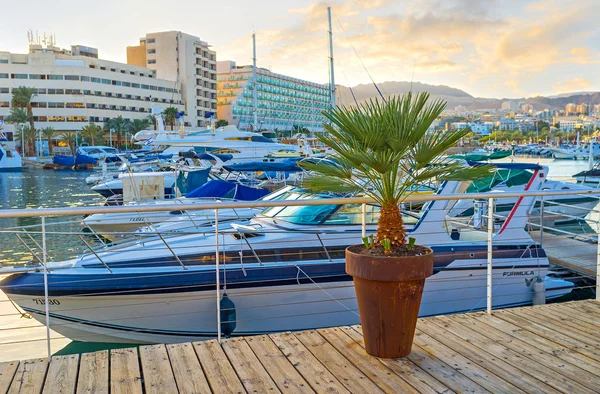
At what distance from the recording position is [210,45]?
111 metres

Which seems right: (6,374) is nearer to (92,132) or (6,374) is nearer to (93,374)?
(93,374)

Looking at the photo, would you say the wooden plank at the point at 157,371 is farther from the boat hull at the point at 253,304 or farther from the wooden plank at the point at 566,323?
the wooden plank at the point at 566,323

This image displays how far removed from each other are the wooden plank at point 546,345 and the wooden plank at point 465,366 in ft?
2.29

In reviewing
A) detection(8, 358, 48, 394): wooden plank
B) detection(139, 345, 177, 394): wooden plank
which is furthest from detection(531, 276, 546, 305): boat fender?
detection(8, 358, 48, 394): wooden plank

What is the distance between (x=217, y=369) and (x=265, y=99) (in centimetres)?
13187

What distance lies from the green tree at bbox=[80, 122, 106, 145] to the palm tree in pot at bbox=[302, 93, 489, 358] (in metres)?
83.1

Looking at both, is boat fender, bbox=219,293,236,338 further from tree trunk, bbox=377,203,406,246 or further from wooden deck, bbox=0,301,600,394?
tree trunk, bbox=377,203,406,246

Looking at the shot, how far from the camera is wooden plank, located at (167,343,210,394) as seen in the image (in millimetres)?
3479

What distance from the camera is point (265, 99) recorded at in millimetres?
133000

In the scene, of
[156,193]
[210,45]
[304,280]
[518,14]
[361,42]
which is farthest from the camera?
[210,45]

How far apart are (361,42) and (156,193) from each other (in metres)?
12.8

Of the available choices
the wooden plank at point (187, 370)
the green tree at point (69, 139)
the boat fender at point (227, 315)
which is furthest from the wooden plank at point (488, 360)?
the green tree at point (69, 139)

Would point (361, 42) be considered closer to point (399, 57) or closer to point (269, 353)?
point (399, 57)

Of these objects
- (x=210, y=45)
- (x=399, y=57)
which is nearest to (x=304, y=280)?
(x=399, y=57)
